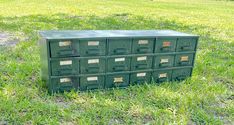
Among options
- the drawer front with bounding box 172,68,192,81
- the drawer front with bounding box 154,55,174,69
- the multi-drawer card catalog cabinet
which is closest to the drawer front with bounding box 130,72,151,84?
the multi-drawer card catalog cabinet

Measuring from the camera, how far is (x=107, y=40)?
13.4 ft

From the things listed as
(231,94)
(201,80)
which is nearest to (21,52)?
(201,80)

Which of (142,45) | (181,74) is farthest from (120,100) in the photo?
(181,74)

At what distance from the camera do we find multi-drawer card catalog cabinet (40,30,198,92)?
12.9 ft

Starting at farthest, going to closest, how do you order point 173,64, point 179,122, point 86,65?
point 173,64 → point 86,65 → point 179,122

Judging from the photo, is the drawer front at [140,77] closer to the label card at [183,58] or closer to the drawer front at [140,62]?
the drawer front at [140,62]

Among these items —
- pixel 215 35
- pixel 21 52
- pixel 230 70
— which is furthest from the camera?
pixel 215 35

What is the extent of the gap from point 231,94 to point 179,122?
1547mm

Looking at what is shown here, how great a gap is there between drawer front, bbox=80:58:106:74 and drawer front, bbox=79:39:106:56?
100mm

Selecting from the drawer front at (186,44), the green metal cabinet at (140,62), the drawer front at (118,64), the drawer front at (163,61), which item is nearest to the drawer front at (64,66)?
the drawer front at (118,64)

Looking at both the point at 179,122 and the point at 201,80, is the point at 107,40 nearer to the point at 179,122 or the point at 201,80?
the point at 179,122

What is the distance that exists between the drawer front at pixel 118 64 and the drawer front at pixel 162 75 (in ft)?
1.85

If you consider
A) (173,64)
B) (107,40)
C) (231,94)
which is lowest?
(231,94)

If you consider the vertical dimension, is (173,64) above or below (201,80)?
above
